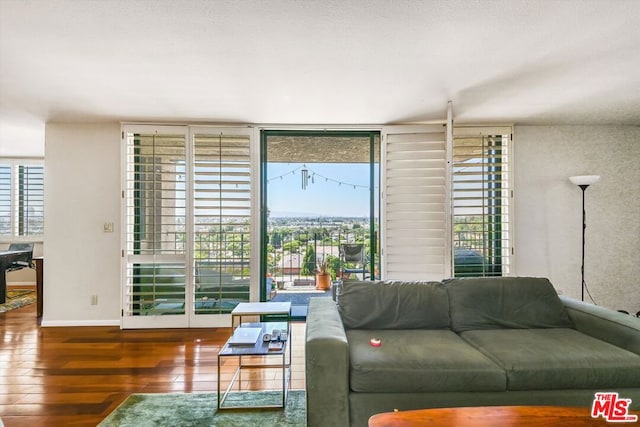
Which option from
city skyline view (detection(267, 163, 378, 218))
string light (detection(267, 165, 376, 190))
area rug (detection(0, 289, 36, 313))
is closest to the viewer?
city skyline view (detection(267, 163, 378, 218))

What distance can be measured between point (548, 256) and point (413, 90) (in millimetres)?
2653

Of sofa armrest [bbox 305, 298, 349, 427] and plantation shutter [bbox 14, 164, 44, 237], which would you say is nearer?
sofa armrest [bbox 305, 298, 349, 427]

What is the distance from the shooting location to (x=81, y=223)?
3660mm

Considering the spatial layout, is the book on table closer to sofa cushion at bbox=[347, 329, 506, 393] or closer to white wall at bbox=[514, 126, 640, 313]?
sofa cushion at bbox=[347, 329, 506, 393]

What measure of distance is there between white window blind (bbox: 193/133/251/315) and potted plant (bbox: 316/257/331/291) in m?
1.74

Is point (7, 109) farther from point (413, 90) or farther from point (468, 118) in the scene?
point (468, 118)

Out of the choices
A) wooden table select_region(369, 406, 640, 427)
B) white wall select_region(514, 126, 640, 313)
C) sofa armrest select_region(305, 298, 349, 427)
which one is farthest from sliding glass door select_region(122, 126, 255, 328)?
white wall select_region(514, 126, 640, 313)

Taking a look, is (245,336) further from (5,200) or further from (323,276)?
(5,200)

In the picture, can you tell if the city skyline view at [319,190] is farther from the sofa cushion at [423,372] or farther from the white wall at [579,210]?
the sofa cushion at [423,372]

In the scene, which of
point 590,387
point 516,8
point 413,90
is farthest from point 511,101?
point 590,387

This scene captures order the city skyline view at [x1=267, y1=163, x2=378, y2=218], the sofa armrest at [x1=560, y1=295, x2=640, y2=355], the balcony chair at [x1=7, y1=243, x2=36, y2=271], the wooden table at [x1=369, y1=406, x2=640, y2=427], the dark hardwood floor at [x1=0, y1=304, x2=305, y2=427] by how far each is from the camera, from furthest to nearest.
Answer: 1. the balcony chair at [x1=7, y1=243, x2=36, y2=271]
2. the city skyline view at [x1=267, y1=163, x2=378, y2=218]
3. the dark hardwood floor at [x1=0, y1=304, x2=305, y2=427]
4. the sofa armrest at [x1=560, y1=295, x2=640, y2=355]
5. the wooden table at [x1=369, y1=406, x2=640, y2=427]

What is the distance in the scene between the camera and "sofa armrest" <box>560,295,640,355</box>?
189 cm

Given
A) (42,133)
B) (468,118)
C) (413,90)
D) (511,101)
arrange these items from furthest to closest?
1. (42,133)
2. (468,118)
3. (511,101)
4. (413,90)

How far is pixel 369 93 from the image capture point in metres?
2.82
